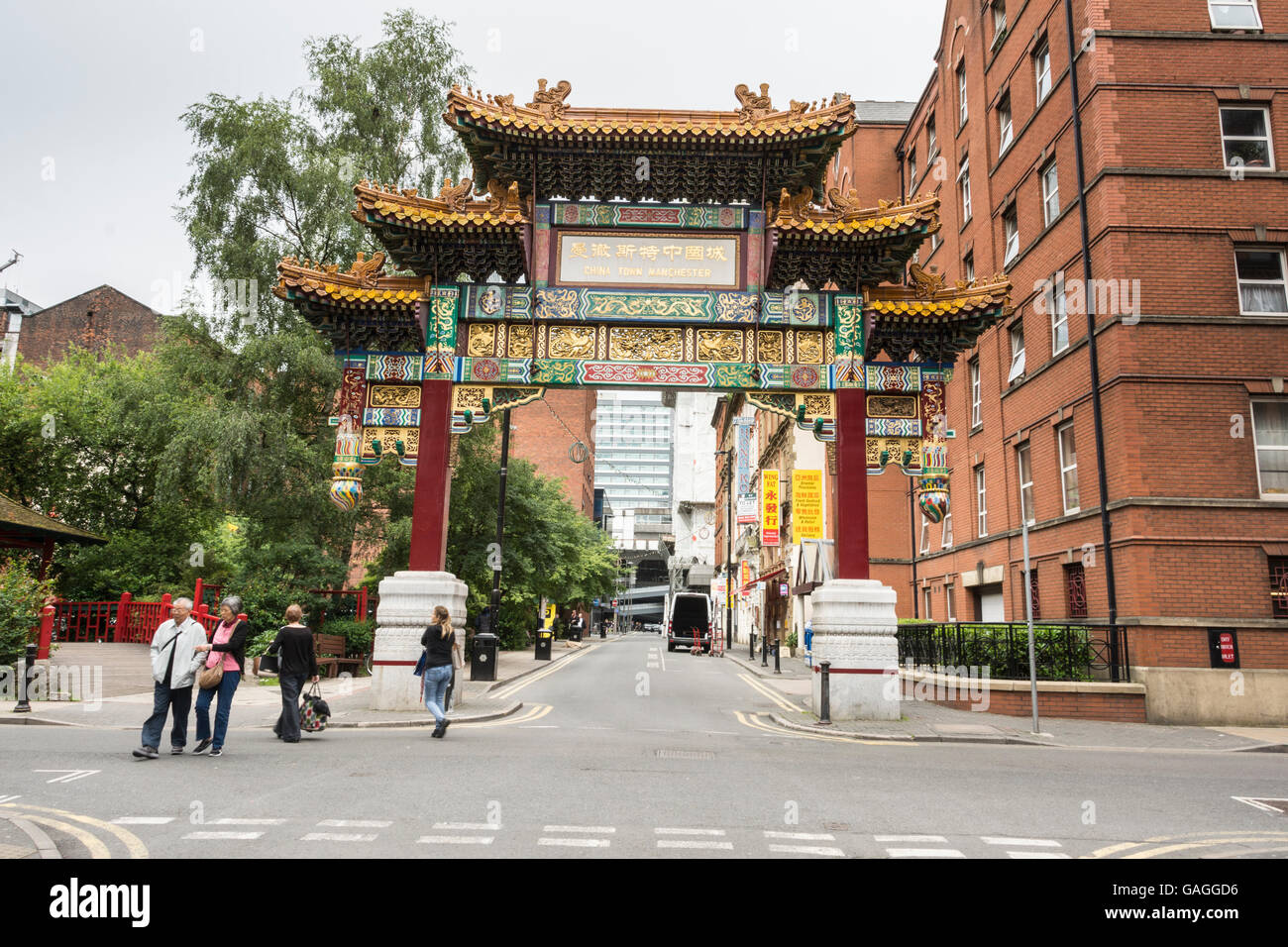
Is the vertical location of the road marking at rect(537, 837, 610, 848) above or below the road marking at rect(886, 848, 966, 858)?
above

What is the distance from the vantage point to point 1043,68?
21.5 meters

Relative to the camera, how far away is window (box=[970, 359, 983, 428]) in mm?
25516

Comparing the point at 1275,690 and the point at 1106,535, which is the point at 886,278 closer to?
the point at 1106,535

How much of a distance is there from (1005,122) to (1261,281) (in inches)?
403

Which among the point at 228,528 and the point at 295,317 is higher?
the point at 295,317

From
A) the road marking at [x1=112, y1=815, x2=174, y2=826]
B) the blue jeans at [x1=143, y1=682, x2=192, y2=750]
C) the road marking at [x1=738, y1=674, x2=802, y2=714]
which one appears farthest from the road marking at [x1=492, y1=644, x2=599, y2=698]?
the road marking at [x1=112, y1=815, x2=174, y2=826]

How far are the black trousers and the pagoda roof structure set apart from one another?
9.80 meters

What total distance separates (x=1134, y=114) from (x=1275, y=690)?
12.1 m

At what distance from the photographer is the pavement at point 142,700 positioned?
1299 centimetres

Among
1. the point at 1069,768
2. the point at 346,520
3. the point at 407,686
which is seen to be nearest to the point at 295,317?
the point at 346,520

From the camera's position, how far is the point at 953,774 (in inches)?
375

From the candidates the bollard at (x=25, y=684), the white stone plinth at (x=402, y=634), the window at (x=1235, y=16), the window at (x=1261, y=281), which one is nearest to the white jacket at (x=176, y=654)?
the white stone plinth at (x=402, y=634)

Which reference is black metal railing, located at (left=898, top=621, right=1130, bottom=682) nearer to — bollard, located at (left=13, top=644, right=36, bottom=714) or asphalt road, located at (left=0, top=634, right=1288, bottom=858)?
asphalt road, located at (left=0, top=634, right=1288, bottom=858)

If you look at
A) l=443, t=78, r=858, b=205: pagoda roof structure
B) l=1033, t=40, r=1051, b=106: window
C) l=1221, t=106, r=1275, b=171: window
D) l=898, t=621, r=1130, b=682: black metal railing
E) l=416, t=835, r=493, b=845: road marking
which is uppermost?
l=1033, t=40, r=1051, b=106: window
